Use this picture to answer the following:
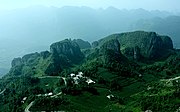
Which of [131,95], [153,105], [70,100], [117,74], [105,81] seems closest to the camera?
[153,105]

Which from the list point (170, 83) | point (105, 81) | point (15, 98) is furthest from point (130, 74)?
point (15, 98)

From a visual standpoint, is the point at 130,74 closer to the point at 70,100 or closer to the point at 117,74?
the point at 117,74

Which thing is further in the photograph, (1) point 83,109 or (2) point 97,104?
(2) point 97,104

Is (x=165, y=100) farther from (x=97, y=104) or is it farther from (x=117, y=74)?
(x=117, y=74)

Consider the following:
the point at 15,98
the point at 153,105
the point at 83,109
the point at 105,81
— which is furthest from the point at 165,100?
the point at 15,98

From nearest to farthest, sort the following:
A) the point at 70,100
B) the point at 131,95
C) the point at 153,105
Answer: the point at 153,105
the point at 70,100
the point at 131,95

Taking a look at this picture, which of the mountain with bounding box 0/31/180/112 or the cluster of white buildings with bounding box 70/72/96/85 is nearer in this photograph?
the mountain with bounding box 0/31/180/112

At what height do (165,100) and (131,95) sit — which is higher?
(165,100)

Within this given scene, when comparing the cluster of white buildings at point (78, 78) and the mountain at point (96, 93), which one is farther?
the cluster of white buildings at point (78, 78)

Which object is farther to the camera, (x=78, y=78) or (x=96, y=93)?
(x=78, y=78)
